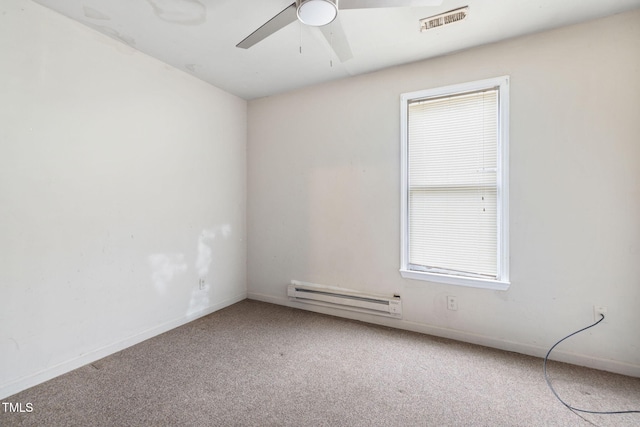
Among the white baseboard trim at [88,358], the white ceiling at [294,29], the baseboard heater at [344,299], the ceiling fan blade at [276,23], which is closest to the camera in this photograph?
the ceiling fan blade at [276,23]

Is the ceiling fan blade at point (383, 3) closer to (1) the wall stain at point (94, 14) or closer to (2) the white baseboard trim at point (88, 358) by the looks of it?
(1) the wall stain at point (94, 14)

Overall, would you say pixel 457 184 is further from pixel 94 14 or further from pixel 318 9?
pixel 94 14

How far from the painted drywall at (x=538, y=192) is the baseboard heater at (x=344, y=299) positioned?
9 cm

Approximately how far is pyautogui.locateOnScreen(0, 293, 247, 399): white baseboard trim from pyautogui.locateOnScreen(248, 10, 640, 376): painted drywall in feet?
5.07

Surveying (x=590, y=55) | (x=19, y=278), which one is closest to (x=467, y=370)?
(x=590, y=55)

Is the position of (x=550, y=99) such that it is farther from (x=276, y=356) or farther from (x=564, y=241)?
(x=276, y=356)

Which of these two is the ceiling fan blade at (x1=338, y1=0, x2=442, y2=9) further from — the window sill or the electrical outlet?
the electrical outlet

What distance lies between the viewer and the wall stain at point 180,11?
1.83m

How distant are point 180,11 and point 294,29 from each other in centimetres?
77

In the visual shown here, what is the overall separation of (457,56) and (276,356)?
292 centimetres

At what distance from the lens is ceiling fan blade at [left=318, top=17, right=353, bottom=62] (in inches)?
81.0

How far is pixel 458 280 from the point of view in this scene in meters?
2.45

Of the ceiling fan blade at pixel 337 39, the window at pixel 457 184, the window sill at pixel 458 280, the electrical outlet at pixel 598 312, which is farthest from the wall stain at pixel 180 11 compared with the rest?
the electrical outlet at pixel 598 312

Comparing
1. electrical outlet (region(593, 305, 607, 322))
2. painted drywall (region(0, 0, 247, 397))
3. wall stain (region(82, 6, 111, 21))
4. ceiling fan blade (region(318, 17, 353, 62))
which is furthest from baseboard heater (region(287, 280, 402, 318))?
wall stain (region(82, 6, 111, 21))
